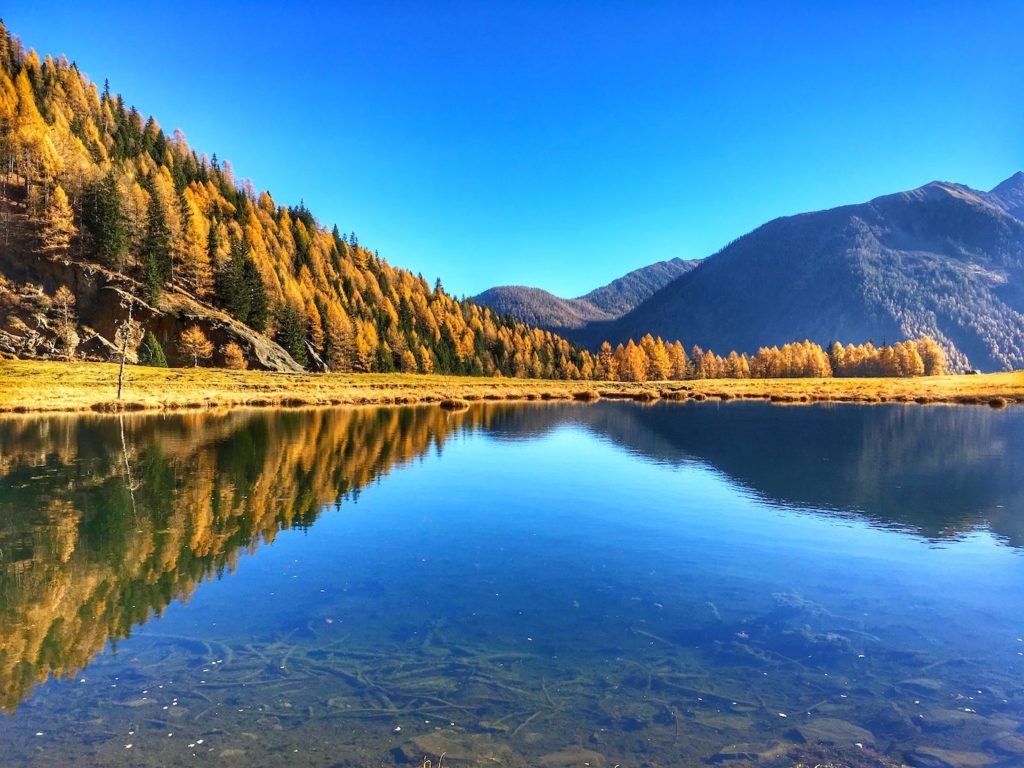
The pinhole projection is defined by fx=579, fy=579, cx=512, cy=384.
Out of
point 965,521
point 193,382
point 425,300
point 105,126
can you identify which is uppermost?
point 105,126

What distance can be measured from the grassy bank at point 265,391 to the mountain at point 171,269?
13.1 metres

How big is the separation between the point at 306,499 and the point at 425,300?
520 feet

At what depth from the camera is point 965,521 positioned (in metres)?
21.7

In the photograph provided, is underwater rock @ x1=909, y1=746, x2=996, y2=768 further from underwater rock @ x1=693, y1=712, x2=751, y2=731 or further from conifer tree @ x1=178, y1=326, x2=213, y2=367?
conifer tree @ x1=178, y1=326, x2=213, y2=367

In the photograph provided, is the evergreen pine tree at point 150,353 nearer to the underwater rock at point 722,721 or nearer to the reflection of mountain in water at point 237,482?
the reflection of mountain in water at point 237,482

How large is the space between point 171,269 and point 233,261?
12141 mm

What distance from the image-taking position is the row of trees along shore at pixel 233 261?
97.5 m

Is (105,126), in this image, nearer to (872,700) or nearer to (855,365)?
(872,700)

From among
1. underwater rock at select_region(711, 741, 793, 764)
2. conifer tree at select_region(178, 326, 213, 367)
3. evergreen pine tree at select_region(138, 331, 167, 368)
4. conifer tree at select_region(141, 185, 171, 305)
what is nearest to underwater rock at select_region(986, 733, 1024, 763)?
underwater rock at select_region(711, 741, 793, 764)

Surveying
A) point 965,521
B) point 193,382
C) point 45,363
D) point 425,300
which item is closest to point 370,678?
point 965,521

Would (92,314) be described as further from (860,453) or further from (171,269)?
(860,453)

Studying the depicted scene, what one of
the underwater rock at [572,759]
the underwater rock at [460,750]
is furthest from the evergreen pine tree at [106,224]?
the underwater rock at [572,759]

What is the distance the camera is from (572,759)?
7.80 m

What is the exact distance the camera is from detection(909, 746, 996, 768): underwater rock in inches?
307
